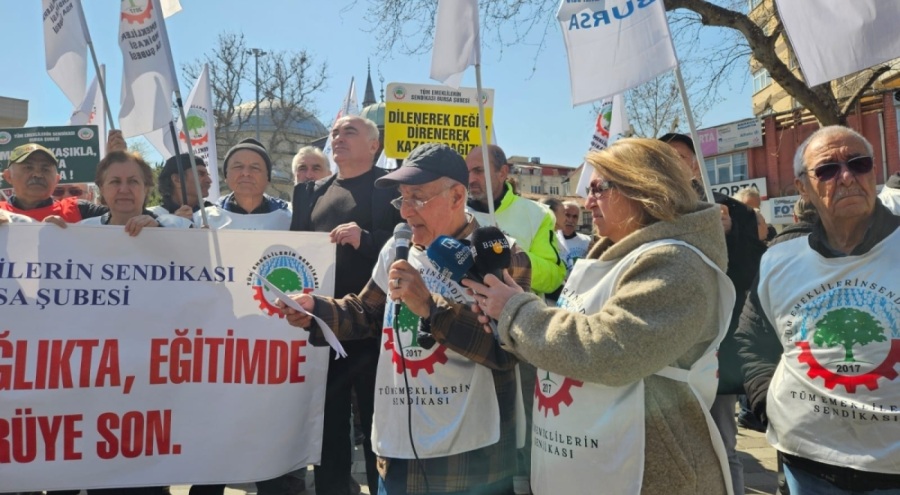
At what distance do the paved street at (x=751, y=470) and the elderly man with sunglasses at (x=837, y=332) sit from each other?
2.57 meters

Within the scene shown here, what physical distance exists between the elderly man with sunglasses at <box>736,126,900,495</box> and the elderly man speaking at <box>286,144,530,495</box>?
0.95 metres

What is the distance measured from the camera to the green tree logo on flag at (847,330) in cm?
221

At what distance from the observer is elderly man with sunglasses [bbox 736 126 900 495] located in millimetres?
2193

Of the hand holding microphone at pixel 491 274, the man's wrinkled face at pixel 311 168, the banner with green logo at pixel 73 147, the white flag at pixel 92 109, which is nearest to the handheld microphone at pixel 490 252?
the hand holding microphone at pixel 491 274

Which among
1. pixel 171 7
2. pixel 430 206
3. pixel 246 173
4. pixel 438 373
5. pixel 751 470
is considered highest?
pixel 171 7

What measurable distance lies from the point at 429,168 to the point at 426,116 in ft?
14.3

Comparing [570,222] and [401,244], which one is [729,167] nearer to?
[570,222]

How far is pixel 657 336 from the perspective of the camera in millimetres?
1817

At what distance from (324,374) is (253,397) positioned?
1.26 ft

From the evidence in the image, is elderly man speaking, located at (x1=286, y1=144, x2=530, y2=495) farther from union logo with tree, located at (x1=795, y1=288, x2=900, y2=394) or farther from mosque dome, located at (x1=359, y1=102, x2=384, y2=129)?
mosque dome, located at (x1=359, y1=102, x2=384, y2=129)

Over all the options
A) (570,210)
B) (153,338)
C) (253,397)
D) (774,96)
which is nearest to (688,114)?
(253,397)

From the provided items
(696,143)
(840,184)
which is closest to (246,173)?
(696,143)

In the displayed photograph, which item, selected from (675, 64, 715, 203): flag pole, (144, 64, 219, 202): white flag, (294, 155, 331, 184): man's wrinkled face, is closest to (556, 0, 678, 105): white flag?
(675, 64, 715, 203): flag pole

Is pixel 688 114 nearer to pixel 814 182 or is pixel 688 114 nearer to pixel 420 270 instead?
pixel 814 182
